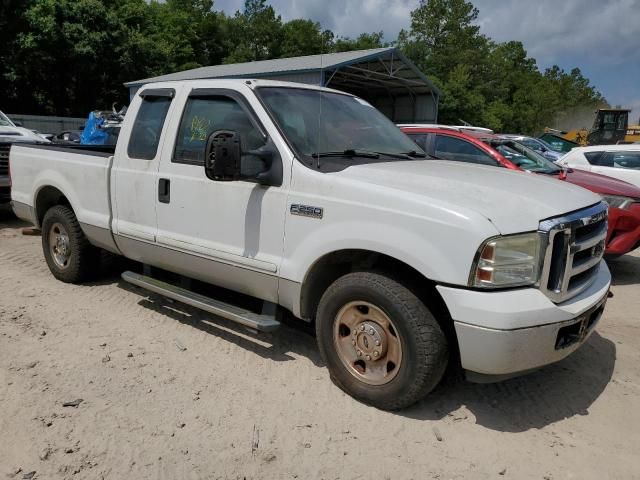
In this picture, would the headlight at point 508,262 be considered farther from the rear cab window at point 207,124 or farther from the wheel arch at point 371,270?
the rear cab window at point 207,124

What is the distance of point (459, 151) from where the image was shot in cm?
801

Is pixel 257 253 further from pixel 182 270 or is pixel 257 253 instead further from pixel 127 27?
pixel 127 27

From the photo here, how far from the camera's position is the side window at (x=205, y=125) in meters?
3.89

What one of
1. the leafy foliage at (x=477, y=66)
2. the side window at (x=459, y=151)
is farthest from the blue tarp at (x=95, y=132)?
the leafy foliage at (x=477, y=66)

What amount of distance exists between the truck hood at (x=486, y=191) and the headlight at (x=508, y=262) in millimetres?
68

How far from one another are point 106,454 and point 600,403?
3.02m

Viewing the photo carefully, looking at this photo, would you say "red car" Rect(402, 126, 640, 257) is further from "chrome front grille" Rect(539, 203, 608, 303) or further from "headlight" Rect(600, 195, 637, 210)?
"chrome front grille" Rect(539, 203, 608, 303)

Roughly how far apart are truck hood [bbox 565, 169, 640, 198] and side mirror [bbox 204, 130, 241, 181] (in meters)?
5.06

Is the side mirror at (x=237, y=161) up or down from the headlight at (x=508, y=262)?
up

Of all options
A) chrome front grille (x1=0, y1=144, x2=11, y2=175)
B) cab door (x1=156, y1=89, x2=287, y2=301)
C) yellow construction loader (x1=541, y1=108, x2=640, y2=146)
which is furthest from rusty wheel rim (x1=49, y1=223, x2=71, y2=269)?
yellow construction loader (x1=541, y1=108, x2=640, y2=146)

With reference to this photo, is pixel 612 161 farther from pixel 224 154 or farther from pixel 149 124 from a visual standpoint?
pixel 224 154

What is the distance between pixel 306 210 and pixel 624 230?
452 cm

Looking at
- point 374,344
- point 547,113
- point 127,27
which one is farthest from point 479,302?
point 547,113

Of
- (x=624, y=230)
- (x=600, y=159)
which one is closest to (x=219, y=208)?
(x=624, y=230)
